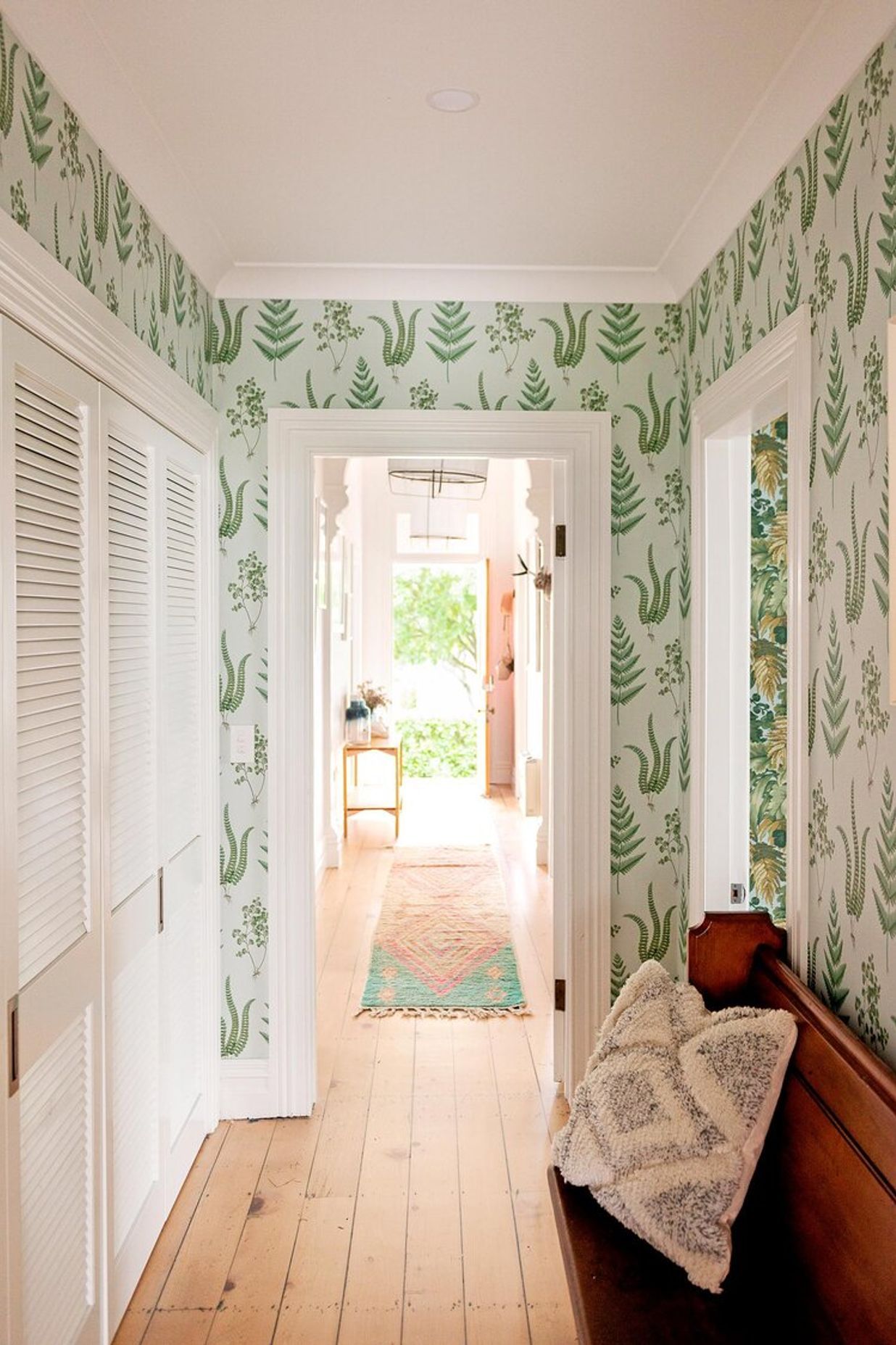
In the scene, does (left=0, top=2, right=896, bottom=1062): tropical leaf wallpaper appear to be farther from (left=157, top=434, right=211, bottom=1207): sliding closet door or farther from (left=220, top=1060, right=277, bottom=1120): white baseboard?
(left=157, top=434, right=211, bottom=1207): sliding closet door

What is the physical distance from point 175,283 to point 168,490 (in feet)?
1.88

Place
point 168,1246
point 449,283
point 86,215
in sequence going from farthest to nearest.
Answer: point 449,283
point 168,1246
point 86,215

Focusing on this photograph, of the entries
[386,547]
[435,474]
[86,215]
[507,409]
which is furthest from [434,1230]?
[386,547]

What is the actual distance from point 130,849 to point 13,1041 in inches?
29.4

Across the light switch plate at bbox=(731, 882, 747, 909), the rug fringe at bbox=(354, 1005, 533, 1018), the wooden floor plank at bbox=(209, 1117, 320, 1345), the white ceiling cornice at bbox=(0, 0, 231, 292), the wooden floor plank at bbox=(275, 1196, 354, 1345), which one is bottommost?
the wooden floor plank at bbox=(275, 1196, 354, 1345)

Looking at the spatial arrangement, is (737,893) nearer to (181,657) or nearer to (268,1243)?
(268,1243)

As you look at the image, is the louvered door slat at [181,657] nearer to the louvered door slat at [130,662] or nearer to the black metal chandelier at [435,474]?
the louvered door slat at [130,662]

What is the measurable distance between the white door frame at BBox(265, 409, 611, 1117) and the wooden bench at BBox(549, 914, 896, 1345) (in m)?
1.29

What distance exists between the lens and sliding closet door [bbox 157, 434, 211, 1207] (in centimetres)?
271

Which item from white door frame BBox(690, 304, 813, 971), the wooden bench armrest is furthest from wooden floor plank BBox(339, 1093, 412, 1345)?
white door frame BBox(690, 304, 813, 971)

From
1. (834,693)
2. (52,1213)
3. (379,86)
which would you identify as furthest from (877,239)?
(52,1213)

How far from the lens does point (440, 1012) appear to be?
165 inches

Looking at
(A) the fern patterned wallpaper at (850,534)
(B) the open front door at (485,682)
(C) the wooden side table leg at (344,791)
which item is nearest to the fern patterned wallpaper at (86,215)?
(A) the fern patterned wallpaper at (850,534)

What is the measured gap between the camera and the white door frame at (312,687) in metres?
3.20
